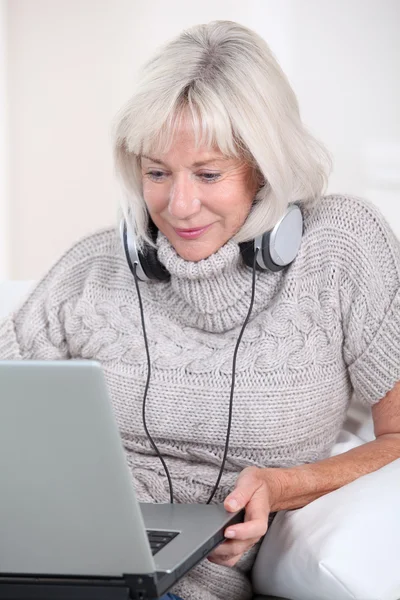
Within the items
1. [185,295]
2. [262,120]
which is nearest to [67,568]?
[185,295]

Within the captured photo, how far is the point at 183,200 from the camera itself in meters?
1.43

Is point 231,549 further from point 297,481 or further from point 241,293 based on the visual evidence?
point 241,293

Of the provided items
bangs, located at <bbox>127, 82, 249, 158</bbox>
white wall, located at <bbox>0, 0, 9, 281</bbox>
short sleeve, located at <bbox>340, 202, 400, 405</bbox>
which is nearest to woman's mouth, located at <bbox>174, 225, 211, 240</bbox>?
bangs, located at <bbox>127, 82, 249, 158</bbox>

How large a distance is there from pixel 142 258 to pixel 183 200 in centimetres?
17

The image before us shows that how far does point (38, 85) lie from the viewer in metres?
2.45

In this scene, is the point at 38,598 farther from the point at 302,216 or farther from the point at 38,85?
the point at 38,85

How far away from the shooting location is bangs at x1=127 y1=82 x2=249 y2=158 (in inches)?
55.6

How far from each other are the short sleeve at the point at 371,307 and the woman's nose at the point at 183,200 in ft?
0.83

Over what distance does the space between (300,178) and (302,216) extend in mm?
67

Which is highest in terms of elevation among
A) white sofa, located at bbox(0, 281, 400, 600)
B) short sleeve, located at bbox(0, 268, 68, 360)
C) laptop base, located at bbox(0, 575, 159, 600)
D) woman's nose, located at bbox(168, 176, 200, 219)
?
woman's nose, located at bbox(168, 176, 200, 219)

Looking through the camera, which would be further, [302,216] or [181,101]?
[302,216]

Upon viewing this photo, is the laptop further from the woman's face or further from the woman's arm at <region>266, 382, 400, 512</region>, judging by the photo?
the woman's face

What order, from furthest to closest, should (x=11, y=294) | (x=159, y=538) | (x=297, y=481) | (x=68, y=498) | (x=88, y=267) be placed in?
(x=11, y=294), (x=88, y=267), (x=297, y=481), (x=159, y=538), (x=68, y=498)

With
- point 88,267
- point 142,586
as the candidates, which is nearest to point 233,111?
point 88,267
